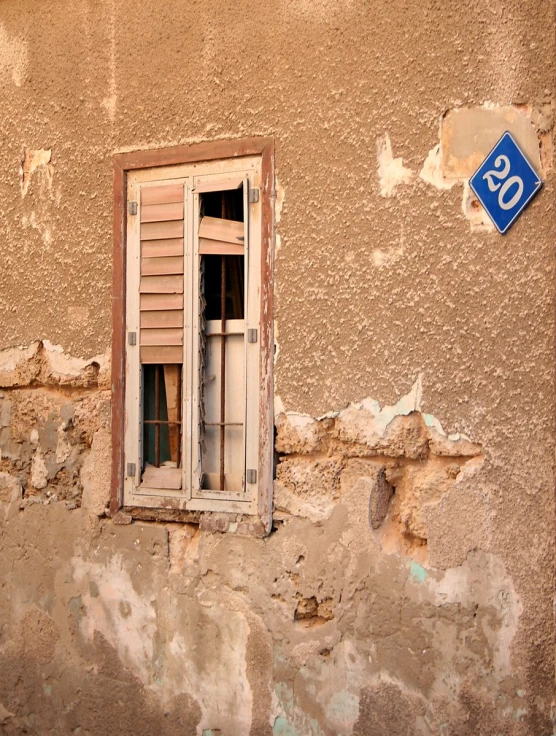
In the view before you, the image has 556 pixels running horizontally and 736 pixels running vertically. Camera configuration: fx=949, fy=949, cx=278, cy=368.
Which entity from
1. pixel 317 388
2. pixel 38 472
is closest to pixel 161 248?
pixel 317 388

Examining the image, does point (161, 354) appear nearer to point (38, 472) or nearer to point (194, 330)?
point (194, 330)

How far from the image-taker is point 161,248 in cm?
398

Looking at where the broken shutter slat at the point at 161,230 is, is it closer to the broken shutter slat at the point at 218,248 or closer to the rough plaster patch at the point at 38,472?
the broken shutter slat at the point at 218,248

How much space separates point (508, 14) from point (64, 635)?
308cm

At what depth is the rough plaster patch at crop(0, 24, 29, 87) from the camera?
4.28m

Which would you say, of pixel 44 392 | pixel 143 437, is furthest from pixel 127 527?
pixel 44 392

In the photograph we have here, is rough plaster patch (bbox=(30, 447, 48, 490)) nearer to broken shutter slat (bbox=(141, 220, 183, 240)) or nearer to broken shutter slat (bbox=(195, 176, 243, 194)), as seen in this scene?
broken shutter slat (bbox=(141, 220, 183, 240))

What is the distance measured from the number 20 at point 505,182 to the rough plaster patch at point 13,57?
2200 mm

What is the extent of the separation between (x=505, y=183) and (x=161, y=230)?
1442 millimetres

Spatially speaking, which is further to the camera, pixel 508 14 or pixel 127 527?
pixel 127 527

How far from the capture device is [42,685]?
4.19 metres

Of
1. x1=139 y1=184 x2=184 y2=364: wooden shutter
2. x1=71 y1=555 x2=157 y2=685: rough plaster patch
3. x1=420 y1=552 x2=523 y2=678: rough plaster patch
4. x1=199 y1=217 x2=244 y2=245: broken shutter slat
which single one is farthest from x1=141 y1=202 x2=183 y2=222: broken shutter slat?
x1=420 y1=552 x2=523 y2=678: rough plaster patch

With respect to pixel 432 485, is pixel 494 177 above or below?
above

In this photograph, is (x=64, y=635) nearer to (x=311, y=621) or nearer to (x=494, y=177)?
(x=311, y=621)
